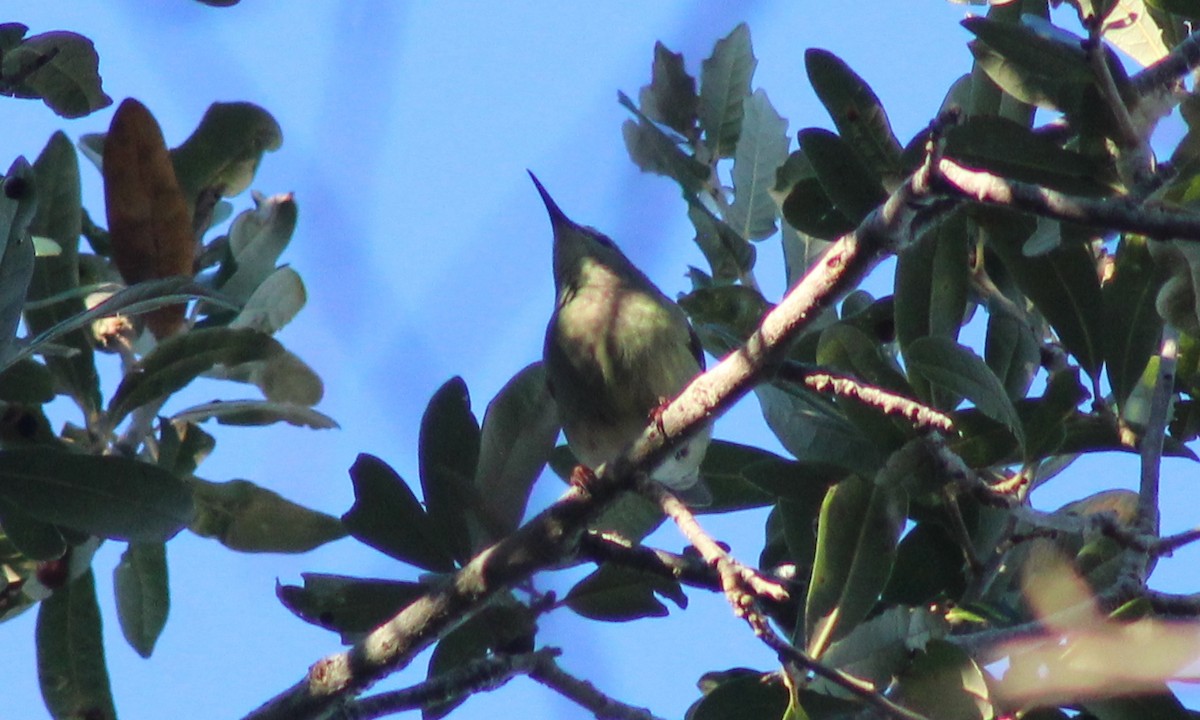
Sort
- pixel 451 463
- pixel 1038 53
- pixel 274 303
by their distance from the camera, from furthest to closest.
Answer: pixel 274 303, pixel 451 463, pixel 1038 53

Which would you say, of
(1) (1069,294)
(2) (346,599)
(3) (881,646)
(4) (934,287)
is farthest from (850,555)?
(2) (346,599)

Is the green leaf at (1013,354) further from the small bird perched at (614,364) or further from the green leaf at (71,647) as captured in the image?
the green leaf at (71,647)

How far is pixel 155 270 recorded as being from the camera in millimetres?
3596

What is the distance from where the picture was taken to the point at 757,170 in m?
3.85

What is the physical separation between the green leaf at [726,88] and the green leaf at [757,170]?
115mm

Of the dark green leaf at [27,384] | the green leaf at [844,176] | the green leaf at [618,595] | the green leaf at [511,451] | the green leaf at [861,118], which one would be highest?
the green leaf at [861,118]

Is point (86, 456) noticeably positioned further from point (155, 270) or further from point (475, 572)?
point (475, 572)

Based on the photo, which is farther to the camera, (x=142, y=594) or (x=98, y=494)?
(x=142, y=594)

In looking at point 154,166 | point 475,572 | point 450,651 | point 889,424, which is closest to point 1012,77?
point 889,424

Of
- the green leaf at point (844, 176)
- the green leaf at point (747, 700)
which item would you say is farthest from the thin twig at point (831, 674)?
the green leaf at point (844, 176)

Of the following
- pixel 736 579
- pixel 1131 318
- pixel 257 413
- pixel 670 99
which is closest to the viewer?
pixel 736 579

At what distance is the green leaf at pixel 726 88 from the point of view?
4.05m

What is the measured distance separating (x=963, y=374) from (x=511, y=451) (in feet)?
3.59

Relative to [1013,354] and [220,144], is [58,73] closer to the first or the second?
[220,144]
